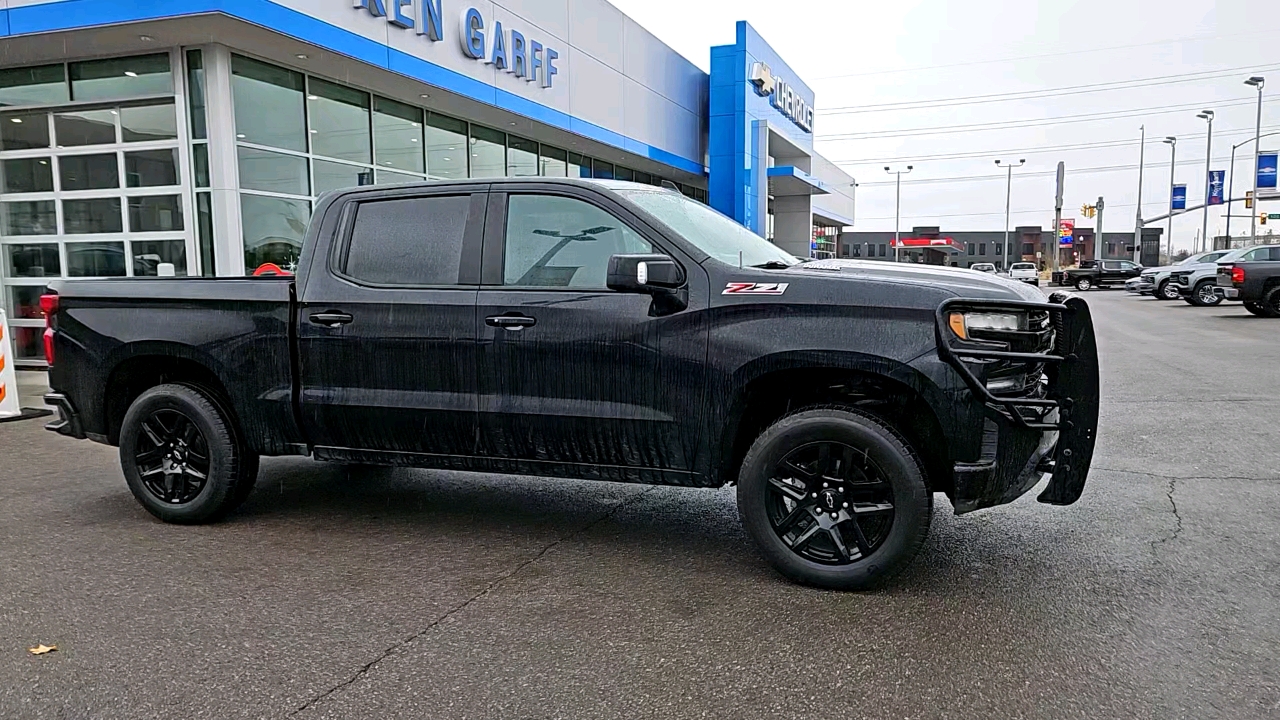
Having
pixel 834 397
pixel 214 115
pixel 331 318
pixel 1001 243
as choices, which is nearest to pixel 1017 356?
pixel 834 397

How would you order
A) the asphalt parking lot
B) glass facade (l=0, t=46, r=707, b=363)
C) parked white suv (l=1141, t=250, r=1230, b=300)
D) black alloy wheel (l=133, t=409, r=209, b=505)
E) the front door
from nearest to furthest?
the asphalt parking lot → the front door → black alloy wheel (l=133, t=409, r=209, b=505) → glass facade (l=0, t=46, r=707, b=363) → parked white suv (l=1141, t=250, r=1230, b=300)

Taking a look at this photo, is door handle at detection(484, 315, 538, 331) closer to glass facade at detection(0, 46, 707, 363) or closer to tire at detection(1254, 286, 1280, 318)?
glass facade at detection(0, 46, 707, 363)

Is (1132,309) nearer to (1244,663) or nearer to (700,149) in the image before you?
(700,149)

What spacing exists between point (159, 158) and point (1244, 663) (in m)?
12.7

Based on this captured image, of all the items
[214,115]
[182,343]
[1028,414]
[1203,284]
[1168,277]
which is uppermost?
[214,115]

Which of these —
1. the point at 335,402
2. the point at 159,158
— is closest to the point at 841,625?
the point at 335,402

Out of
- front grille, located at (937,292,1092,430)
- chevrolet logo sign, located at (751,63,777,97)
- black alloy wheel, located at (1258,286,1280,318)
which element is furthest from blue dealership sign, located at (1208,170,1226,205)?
front grille, located at (937,292,1092,430)

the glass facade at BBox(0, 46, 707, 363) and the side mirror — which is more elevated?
the glass facade at BBox(0, 46, 707, 363)

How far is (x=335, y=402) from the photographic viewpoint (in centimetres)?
492

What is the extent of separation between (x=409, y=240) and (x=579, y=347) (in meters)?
1.26

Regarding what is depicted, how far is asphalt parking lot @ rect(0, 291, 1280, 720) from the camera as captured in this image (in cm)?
318

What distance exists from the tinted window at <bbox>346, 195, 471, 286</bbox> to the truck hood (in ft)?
5.98

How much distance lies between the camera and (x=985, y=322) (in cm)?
395

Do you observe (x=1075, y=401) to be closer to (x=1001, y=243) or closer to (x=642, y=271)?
(x=642, y=271)
